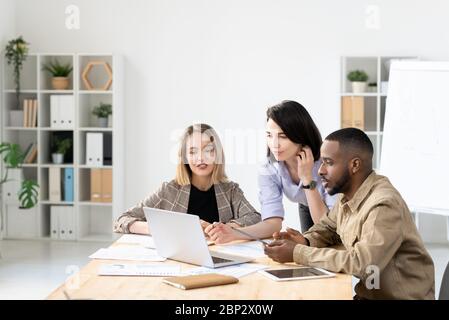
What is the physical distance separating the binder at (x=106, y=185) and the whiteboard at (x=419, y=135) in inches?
111

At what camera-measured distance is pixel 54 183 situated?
6.96 meters

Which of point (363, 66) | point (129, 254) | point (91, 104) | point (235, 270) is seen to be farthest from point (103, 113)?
point (235, 270)

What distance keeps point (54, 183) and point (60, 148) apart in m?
0.34

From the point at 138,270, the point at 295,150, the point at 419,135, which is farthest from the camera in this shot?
the point at 419,135

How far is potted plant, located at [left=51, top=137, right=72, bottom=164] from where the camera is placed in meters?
6.94

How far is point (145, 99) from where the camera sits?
706cm

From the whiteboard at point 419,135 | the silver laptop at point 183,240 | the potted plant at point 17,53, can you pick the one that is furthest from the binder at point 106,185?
the silver laptop at point 183,240

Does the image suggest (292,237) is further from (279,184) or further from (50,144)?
(50,144)

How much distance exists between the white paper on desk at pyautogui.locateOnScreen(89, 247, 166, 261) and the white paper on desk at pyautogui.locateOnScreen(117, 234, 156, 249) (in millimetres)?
75

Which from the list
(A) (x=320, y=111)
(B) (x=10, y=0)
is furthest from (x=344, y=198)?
(B) (x=10, y=0)

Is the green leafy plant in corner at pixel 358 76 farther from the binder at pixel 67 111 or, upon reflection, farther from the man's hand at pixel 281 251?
the man's hand at pixel 281 251

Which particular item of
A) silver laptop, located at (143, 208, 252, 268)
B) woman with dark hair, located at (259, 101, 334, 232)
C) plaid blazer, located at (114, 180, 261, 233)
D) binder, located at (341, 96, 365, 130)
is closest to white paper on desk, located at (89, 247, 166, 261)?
silver laptop, located at (143, 208, 252, 268)

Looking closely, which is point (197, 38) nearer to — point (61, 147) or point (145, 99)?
point (145, 99)

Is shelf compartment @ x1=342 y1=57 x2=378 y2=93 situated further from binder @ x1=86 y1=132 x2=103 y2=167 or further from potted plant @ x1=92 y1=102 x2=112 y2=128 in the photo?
binder @ x1=86 y1=132 x2=103 y2=167
